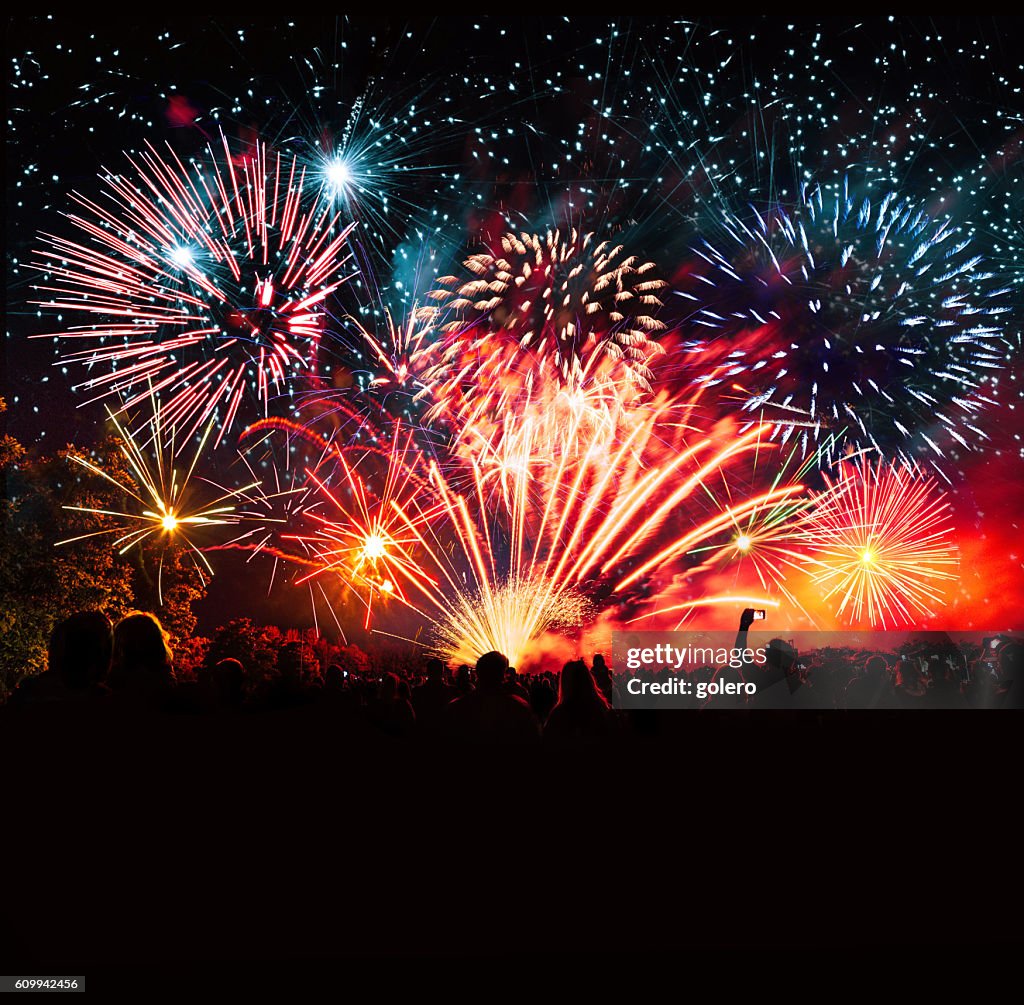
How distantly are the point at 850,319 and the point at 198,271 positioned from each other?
1551 cm

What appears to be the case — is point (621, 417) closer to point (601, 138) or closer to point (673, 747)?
point (601, 138)

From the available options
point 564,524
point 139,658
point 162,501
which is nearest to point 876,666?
point 139,658

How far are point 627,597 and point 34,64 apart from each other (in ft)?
72.7

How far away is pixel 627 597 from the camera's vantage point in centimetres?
2734

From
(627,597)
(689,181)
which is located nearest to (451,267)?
(689,181)

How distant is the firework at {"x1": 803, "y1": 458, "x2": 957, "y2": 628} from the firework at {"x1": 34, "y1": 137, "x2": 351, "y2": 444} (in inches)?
665

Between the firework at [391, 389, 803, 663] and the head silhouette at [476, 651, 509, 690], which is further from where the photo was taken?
the firework at [391, 389, 803, 663]

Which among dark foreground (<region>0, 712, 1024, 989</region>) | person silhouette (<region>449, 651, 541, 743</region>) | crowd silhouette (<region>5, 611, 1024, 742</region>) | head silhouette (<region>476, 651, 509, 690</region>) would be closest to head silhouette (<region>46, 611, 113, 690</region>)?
crowd silhouette (<region>5, 611, 1024, 742</region>)

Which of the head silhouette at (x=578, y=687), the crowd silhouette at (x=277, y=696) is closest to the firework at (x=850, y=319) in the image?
the head silhouette at (x=578, y=687)

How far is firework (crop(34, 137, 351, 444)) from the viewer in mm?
15141

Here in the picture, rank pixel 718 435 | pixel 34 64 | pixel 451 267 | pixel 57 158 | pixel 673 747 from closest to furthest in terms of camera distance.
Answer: pixel 673 747, pixel 34 64, pixel 57 158, pixel 451 267, pixel 718 435

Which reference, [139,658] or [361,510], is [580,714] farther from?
[361,510]
